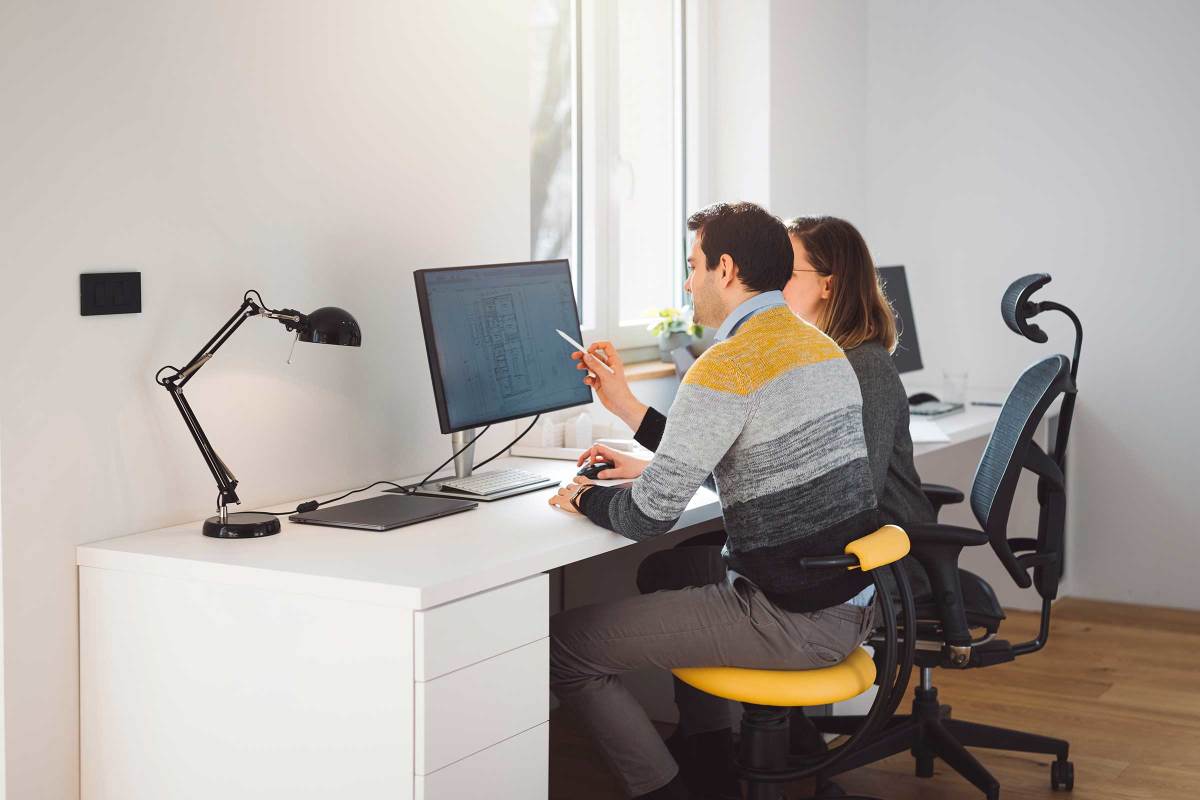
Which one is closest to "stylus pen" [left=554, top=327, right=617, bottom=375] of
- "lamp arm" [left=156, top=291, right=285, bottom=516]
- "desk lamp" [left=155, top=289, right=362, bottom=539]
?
"desk lamp" [left=155, top=289, right=362, bottom=539]

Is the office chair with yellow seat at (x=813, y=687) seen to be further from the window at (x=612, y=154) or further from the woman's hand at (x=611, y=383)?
the window at (x=612, y=154)

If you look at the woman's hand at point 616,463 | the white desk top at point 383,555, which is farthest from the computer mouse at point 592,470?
the white desk top at point 383,555

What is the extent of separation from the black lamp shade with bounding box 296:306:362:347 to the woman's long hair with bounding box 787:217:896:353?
3.34 feet

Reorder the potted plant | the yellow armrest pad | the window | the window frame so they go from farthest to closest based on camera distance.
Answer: the potted plant
the window frame
the window
the yellow armrest pad

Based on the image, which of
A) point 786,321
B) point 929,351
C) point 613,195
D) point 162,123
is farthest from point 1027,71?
point 162,123

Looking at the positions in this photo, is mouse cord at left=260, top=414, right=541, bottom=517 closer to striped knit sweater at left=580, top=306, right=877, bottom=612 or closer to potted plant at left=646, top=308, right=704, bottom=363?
striped knit sweater at left=580, top=306, right=877, bottom=612

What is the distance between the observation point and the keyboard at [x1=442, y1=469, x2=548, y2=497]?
264 cm

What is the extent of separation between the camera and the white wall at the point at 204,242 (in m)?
2.09

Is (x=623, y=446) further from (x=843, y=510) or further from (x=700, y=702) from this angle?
(x=843, y=510)

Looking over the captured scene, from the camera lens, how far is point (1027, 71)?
15.4 feet

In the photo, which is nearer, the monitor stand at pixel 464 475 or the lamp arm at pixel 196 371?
the lamp arm at pixel 196 371

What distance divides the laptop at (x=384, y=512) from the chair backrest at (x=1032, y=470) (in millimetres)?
1086

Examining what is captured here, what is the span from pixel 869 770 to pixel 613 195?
181cm

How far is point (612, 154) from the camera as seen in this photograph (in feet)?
13.0
